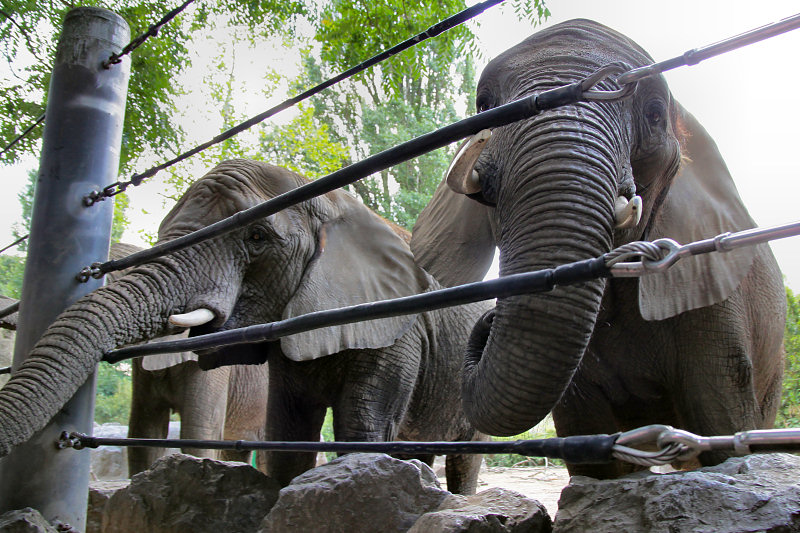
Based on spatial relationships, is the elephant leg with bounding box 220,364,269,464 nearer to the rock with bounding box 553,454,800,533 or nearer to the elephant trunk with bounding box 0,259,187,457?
the elephant trunk with bounding box 0,259,187,457

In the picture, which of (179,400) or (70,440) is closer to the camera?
(70,440)

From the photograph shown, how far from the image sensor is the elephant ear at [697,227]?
1995 mm

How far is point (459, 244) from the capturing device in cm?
266

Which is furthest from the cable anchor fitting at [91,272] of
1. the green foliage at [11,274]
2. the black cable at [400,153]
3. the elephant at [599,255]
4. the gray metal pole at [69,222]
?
the green foliage at [11,274]

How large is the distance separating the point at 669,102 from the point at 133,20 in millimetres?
4513

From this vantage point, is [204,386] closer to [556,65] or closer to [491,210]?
[491,210]

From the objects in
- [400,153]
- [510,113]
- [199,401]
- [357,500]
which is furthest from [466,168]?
[199,401]

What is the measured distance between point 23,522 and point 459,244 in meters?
1.66

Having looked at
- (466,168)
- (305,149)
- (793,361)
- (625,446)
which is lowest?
(625,446)

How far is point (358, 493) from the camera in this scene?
5.00 ft

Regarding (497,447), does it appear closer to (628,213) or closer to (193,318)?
(628,213)

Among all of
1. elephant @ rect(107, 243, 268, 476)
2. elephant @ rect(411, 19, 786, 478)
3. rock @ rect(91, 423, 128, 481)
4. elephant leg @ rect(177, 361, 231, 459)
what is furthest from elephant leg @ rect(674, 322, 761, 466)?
rock @ rect(91, 423, 128, 481)

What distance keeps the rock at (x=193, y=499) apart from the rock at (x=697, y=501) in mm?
940

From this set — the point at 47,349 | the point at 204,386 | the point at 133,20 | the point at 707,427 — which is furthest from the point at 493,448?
the point at 133,20
